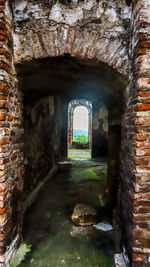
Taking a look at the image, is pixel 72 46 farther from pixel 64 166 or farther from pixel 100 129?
pixel 100 129

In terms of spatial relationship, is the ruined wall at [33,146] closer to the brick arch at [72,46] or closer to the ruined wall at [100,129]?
the brick arch at [72,46]

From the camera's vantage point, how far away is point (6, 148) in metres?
1.56

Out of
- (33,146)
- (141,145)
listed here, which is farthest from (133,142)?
(33,146)

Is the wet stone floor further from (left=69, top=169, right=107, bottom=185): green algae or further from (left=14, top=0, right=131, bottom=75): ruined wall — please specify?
(left=14, top=0, right=131, bottom=75): ruined wall

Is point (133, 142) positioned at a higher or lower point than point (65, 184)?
higher

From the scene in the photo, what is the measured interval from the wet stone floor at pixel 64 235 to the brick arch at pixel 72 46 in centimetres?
214

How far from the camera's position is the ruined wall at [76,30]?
5.36 feet

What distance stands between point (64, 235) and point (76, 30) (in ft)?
8.60

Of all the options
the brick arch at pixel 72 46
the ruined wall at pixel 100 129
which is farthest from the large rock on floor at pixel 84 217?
the ruined wall at pixel 100 129

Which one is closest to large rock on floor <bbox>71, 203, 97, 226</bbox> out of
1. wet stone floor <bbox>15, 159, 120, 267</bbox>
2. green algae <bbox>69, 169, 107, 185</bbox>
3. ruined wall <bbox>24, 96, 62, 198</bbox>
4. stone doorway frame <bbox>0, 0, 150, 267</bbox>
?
wet stone floor <bbox>15, 159, 120, 267</bbox>

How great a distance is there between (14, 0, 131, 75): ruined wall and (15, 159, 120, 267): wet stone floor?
215 centimetres

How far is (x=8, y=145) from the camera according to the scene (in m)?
1.60

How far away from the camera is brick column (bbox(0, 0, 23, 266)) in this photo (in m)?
1.48

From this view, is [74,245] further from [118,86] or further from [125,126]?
[118,86]
